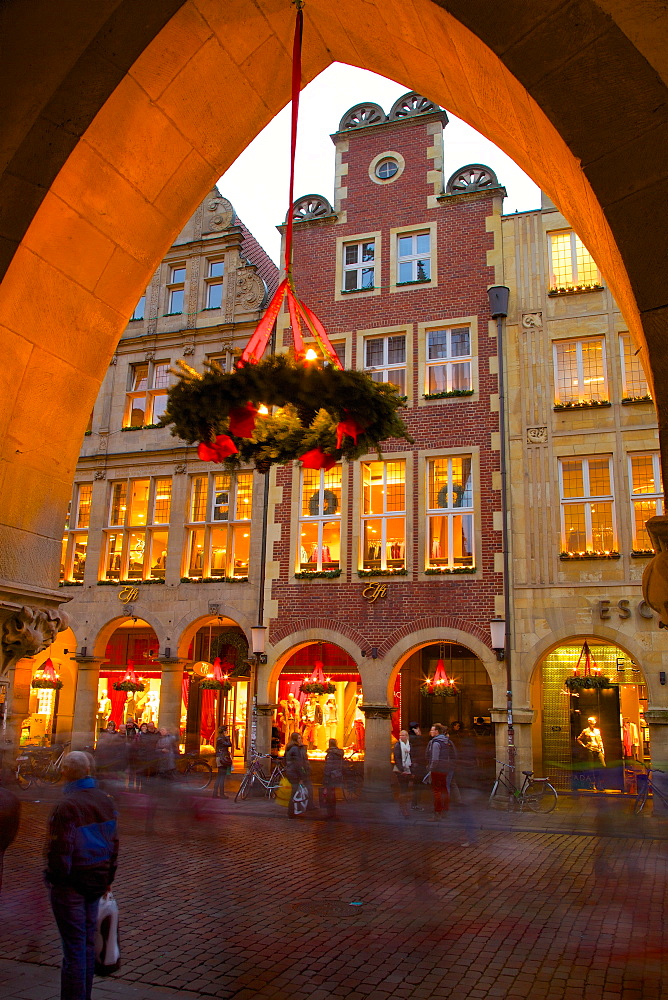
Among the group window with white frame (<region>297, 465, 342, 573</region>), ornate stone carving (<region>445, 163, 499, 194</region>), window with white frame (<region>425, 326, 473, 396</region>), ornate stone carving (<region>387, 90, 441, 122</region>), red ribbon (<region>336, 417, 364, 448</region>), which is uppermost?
ornate stone carving (<region>387, 90, 441, 122</region>)

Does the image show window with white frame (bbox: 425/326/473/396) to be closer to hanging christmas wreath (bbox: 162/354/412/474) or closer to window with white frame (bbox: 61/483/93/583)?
window with white frame (bbox: 61/483/93/583)

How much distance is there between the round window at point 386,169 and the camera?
2242cm

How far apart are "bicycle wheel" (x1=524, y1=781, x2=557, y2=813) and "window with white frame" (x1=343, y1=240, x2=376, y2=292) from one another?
13.2 meters

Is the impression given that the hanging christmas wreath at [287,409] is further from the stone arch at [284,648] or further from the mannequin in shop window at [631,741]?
the mannequin in shop window at [631,741]

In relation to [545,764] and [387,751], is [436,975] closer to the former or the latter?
[387,751]

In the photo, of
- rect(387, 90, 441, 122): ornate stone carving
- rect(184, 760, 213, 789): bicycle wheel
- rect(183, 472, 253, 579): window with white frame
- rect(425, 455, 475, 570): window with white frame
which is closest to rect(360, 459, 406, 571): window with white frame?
rect(425, 455, 475, 570): window with white frame

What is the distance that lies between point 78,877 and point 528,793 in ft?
46.6

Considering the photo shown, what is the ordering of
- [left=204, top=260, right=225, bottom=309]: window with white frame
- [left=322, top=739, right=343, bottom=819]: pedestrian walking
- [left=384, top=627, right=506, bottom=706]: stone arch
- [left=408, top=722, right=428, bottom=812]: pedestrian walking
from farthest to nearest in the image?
[left=204, top=260, right=225, bottom=309]: window with white frame < [left=384, top=627, right=506, bottom=706]: stone arch < [left=408, top=722, right=428, bottom=812]: pedestrian walking < [left=322, top=739, right=343, bottom=819]: pedestrian walking

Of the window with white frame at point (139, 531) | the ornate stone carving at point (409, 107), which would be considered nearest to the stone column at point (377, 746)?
the window with white frame at point (139, 531)

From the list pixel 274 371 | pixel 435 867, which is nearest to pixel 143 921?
pixel 435 867

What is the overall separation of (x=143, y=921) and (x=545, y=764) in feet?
50.5

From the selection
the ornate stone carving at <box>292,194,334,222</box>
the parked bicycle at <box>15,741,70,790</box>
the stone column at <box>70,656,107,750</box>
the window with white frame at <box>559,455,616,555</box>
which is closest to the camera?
the window with white frame at <box>559,455,616,555</box>

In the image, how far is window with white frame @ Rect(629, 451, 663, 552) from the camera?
1809 cm

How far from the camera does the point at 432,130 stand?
22141 mm
